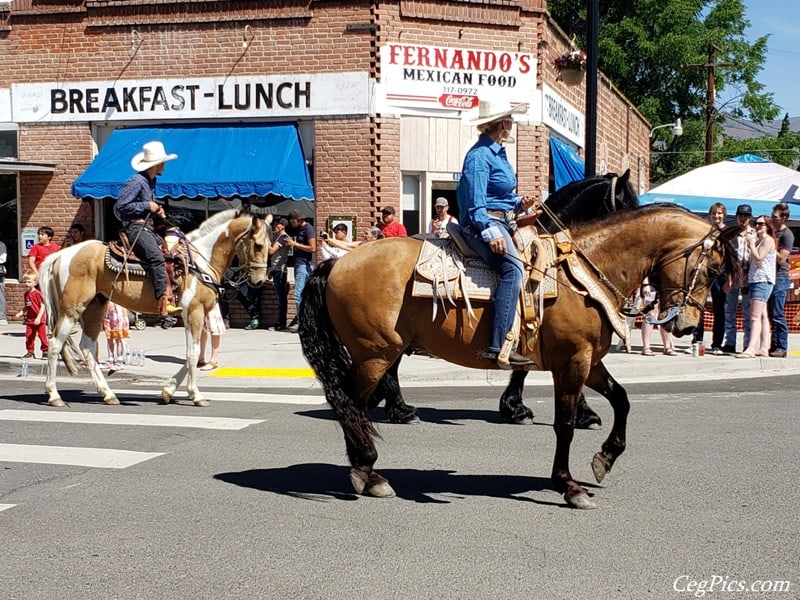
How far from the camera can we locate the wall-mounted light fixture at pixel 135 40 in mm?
19922

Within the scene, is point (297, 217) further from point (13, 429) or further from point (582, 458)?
point (582, 458)

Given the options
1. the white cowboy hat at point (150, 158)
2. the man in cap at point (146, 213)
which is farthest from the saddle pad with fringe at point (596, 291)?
the white cowboy hat at point (150, 158)

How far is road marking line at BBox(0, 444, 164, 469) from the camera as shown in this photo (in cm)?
818

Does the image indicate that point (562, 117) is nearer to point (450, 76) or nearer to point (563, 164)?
point (563, 164)

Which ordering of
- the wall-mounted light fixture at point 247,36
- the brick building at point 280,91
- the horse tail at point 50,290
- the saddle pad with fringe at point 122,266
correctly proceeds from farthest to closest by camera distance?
the wall-mounted light fixture at point 247,36 → the brick building at point 280,91 → the horse tail at point 50,290 → the saddle pad with fringe at point 122,266

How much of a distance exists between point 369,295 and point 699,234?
2.29 metres

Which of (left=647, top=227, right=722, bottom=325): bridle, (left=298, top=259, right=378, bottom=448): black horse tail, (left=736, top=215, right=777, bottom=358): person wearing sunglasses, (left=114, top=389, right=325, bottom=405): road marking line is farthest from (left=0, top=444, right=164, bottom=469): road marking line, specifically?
(left=736, top=215, right=777, bottom=358): person wearing sunglasses

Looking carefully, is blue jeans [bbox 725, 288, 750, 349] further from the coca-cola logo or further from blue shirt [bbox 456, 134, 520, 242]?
blue shirt [bbox 456, 134, 520, 242]

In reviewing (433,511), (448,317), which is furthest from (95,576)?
(448,317)

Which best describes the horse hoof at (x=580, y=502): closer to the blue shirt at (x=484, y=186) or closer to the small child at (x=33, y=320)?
the blue shirt at (x=484, y=186)

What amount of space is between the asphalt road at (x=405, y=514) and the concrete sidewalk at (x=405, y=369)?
2.94 metres

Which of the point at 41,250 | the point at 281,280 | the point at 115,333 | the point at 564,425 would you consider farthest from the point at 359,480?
the point at 281,280

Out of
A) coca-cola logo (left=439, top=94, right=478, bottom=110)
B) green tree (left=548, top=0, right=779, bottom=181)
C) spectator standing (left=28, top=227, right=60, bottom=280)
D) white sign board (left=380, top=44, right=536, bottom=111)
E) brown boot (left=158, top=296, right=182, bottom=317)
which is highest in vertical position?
green tree (left=548, top=0, right=779, bottom=181)

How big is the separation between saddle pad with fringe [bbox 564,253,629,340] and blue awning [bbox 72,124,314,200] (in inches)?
465
